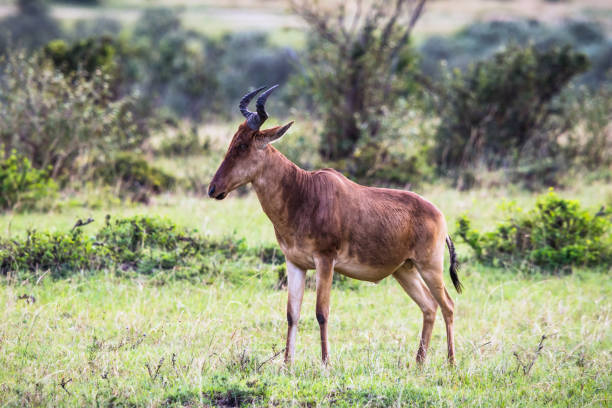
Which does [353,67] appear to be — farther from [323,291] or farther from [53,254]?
[323,291]

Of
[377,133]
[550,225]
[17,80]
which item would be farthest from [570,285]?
[17,80]

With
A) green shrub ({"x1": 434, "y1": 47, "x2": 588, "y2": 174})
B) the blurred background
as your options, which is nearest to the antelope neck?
the blurred background

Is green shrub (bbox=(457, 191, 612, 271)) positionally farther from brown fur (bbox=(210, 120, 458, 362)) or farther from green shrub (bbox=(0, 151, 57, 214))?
green shrub (bbox=(0, 151, 57, 214))

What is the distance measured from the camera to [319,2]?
52.0ft

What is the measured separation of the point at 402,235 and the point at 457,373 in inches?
50.1

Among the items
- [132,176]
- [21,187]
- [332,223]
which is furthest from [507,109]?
[332,223]

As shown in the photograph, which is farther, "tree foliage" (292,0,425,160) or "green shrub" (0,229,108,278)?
"tree foliage" (292,0,425,160)

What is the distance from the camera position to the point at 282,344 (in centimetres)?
692

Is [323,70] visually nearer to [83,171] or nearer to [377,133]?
[377,133]

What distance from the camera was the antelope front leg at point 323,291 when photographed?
602cm

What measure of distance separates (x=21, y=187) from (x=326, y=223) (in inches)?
276

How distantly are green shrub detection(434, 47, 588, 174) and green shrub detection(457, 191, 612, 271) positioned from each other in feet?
19.8

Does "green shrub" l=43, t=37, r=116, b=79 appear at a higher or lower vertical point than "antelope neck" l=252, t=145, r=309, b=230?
lower

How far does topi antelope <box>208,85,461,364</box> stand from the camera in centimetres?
604
